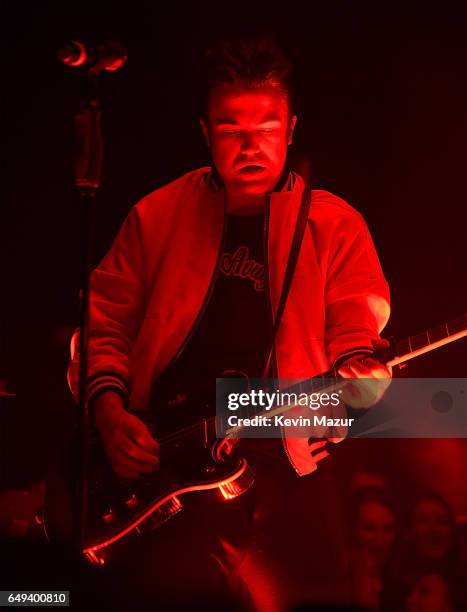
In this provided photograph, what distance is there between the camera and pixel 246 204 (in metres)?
2.37

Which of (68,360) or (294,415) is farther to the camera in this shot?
(68,360)

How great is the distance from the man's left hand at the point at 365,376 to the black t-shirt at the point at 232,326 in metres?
0.27

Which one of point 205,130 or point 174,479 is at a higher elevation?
point 205,130

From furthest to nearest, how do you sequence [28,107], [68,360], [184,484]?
1. [28,107]
2. [68,360]
3. [184,484]

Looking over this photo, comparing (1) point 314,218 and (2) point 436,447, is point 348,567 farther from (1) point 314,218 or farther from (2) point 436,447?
(1) point 314,218

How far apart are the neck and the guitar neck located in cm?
61

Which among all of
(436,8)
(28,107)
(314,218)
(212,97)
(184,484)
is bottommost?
(184,484)

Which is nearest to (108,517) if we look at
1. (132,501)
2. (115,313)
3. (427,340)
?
(132,501)

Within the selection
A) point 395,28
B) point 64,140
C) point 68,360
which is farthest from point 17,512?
point 395,28

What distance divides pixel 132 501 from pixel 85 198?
849mm

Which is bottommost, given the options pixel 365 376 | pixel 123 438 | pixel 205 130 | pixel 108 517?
pixel 108 517

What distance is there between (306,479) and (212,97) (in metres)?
1.21

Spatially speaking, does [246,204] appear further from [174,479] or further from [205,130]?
[174,479]

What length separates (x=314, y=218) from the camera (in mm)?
2346
